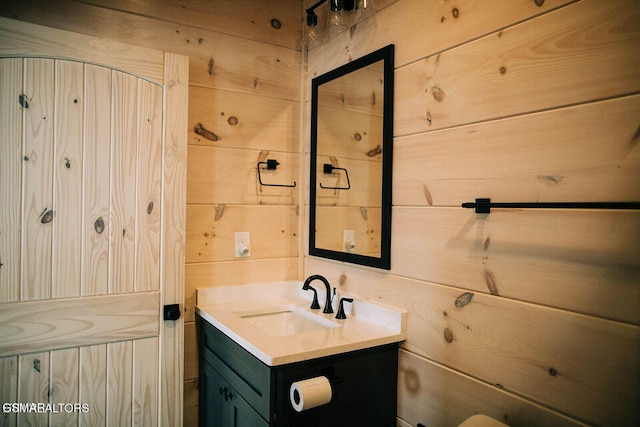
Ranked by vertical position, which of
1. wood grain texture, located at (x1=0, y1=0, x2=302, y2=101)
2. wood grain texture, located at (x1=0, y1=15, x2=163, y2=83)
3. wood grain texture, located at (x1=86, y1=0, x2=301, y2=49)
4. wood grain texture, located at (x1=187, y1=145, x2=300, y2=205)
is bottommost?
wood grain texture, located at (x1=187, y1=145, x2=300, y2=205)

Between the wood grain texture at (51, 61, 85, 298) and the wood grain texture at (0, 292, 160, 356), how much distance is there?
0.22 feet

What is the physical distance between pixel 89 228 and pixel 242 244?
0.67m

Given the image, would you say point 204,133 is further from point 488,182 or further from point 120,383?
point 488,182

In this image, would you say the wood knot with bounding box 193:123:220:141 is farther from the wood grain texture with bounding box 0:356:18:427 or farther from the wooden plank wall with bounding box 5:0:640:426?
the wood grain texture with bounding box 0:356:18:427

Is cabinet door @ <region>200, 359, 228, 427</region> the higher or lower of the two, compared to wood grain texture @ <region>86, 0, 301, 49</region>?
lower

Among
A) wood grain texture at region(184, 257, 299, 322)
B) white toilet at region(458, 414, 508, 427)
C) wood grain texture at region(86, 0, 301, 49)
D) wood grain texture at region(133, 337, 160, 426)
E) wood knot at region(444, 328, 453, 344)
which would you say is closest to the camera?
white toilet at region(458, 414, 508, 427)

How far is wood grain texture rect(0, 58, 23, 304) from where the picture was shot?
1444 mm

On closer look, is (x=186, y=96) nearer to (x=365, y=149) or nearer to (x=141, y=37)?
(x=141, y=37)

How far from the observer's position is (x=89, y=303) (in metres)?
1.59

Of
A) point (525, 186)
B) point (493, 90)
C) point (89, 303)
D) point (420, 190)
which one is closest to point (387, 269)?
point (420, 190)

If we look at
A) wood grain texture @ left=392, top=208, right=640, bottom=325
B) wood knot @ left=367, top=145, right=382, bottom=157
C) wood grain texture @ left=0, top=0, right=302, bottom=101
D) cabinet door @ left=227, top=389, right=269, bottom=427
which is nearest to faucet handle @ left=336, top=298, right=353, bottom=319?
wood grain texture @ left=392, top=208, right=640, bottom=325

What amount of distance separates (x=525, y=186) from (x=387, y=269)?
631 millimetres

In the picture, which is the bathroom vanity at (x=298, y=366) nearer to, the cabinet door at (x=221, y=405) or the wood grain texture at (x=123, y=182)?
the cabinet door at (x=221, y=405)

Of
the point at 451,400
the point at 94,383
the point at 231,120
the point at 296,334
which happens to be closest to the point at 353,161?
the point at 231,120
